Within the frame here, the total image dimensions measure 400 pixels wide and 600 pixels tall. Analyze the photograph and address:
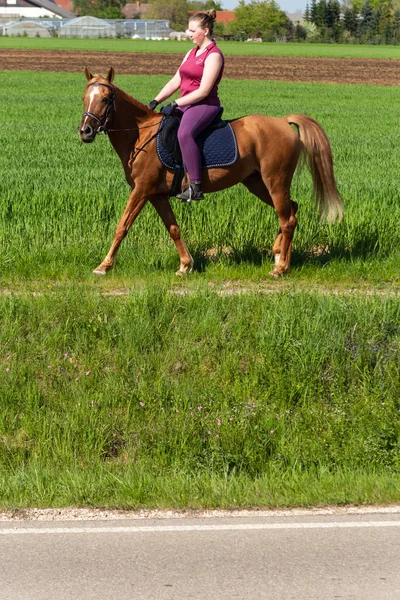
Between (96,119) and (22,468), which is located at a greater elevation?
(96,119)

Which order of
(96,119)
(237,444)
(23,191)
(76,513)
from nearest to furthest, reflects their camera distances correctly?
(76,513), (237,444), (96,119), (23,191)

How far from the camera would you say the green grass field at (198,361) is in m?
6.93

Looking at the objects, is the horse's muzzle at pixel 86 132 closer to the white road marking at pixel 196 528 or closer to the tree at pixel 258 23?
the white road marking at pixel 196 528

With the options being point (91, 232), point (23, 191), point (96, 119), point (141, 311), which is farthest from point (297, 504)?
point (23, 191)

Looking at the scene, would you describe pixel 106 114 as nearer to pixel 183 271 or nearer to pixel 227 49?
pixel 183 271

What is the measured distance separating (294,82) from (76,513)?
172 ft

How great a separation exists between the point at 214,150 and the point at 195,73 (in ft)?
2.59

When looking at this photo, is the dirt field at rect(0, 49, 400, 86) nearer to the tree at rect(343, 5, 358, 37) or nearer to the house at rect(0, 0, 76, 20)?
the tree at rect(343, 5, 358, 37)

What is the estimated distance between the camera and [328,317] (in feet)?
29.3

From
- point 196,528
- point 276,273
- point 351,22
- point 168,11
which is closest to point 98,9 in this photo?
point 168,11

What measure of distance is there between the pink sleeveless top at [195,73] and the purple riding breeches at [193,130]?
100 mm

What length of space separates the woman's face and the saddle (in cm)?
80

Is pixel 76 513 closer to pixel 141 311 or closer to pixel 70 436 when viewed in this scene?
pixel 70 436

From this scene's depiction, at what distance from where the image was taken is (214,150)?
10539mm
